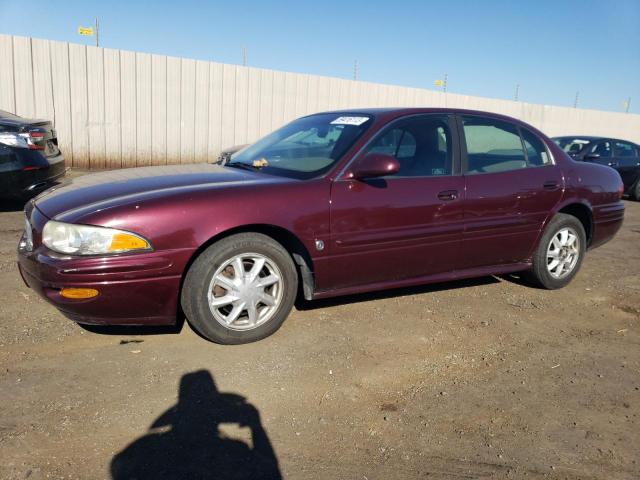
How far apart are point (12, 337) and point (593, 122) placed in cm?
2531

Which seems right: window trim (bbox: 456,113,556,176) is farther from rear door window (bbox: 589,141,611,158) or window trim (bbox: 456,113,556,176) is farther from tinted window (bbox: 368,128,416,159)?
rear door window (bbox: 589,141,611,158)

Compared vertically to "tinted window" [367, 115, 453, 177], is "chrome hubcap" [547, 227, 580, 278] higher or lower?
lower

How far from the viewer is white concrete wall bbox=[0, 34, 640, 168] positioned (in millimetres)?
10664

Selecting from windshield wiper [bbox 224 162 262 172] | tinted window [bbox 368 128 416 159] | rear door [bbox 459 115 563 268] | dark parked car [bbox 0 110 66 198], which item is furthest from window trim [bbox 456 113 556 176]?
dark parked car [bbox 0 110 66 198]

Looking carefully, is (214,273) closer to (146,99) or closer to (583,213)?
(583,213)

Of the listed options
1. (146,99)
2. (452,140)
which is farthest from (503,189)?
(146,99)

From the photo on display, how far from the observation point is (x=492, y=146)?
4.48 m

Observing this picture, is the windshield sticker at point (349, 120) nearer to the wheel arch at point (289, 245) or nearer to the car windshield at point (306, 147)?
the car windshield at point (306, 147)

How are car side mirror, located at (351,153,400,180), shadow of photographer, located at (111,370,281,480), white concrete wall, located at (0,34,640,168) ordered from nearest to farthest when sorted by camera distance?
shadow of photographer, located at (111,370,281,480), car side mirror, located at (351,153,400,180), white concrete wall, located at (0,34,640,168)

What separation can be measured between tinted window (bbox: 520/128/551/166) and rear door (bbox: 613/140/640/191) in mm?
8175

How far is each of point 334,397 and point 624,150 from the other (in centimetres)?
1158

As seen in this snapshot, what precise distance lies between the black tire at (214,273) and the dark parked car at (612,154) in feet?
32.1

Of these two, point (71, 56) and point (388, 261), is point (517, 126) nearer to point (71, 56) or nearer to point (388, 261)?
point (388, 261)

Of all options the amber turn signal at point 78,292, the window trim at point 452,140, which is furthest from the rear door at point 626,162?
the amber turn signal at point 78,292
